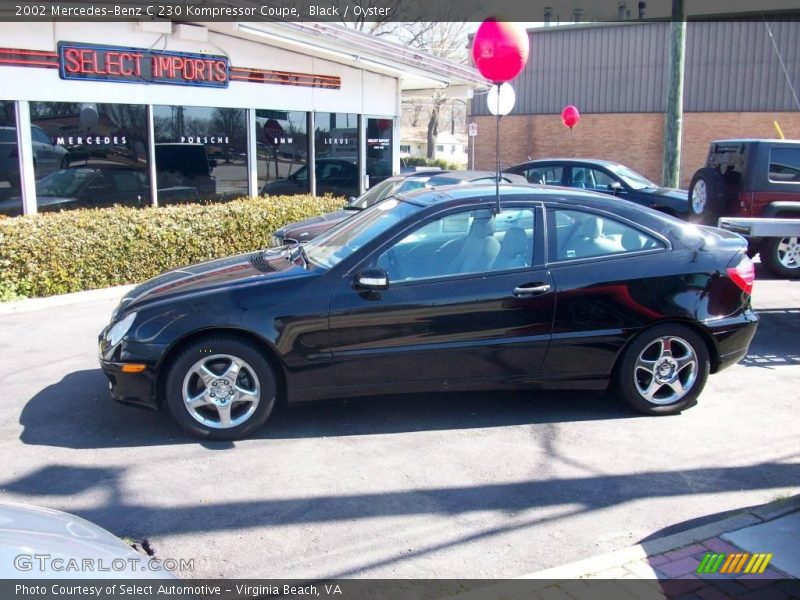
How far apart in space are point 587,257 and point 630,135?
1075 inches

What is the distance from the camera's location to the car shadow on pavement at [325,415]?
5.22 m

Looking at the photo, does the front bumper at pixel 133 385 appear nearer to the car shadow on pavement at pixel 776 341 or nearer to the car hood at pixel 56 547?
the car hood at pixel 56 547

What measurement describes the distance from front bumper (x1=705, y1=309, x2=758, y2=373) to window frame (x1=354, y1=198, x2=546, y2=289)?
1.31 m

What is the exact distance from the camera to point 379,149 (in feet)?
54.5

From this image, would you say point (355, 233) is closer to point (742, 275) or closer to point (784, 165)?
point (742, 275)

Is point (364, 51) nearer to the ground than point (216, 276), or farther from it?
farther from it

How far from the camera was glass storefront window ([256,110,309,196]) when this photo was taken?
14008 millimetres

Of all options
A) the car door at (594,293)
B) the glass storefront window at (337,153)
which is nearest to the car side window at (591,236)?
the car door at (594,293)

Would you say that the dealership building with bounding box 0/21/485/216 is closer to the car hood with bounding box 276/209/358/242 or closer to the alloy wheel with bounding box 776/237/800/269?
the car hood with bounding box 276/209/358/242

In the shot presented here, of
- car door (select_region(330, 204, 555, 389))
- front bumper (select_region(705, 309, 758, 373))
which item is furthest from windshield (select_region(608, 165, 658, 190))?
car door (select_region(330, 204, 555, 389))

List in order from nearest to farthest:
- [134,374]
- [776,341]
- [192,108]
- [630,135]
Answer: [134,374] < [776,341] < [192,108] < [630,135]

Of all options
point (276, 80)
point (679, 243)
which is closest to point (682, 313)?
point (679, 243)

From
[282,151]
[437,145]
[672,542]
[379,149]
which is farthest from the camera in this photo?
[437,145]

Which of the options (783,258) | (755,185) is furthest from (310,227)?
(783,258)
